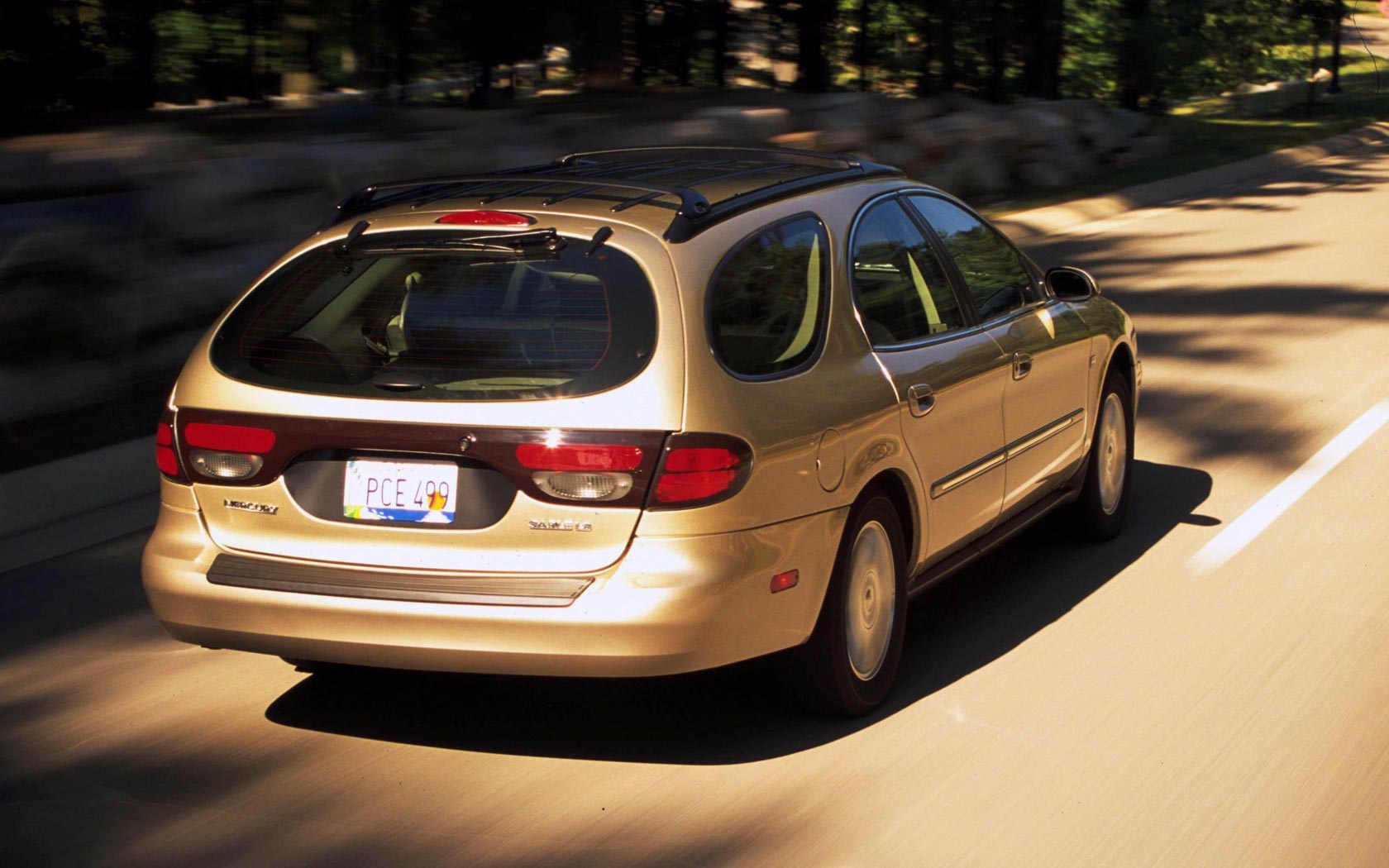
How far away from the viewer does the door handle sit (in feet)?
17.4

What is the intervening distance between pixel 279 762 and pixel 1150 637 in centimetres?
285

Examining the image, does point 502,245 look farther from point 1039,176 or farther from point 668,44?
point 668,44

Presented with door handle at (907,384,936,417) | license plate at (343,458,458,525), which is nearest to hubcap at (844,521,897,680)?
door handle at (907,384,936,417)

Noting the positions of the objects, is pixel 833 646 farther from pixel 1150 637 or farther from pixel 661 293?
pixel 1150 637

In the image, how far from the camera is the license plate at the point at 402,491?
4.50 m

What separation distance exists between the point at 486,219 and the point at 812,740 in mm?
1703

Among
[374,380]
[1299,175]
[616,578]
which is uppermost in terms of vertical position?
[374,380]


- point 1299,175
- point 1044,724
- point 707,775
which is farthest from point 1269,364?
point 1299,175

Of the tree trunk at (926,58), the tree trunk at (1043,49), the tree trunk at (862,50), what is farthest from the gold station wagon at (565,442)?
the tree trunk at (1043,49)

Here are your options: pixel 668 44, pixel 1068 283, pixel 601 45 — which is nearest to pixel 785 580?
pixel 1068 283

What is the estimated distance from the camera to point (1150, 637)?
231 inches

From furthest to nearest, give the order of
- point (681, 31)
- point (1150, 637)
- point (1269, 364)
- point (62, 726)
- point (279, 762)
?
1. point (681, 31)
2. point (1269, 364)
3. point (1150, 637)
4. point (62, 726)
5. point (279, 762)

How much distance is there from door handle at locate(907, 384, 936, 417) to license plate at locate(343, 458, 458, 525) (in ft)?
4.94

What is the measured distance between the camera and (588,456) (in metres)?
4.39
